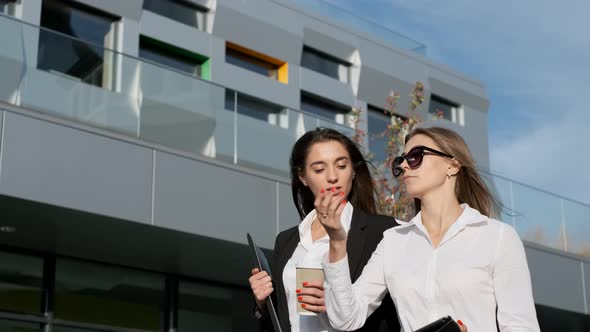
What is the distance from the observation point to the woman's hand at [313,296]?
10.8 ft

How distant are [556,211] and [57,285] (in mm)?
7754

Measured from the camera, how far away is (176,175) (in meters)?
9.73

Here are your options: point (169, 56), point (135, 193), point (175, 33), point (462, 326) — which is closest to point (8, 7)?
point (175, 33)

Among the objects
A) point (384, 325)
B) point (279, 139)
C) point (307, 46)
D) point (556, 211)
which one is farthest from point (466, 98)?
point (384, 325)

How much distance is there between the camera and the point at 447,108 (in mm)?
24859

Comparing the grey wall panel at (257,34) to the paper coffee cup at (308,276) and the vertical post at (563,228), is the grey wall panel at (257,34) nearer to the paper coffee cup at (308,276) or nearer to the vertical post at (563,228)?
the vertical post at (563,228)

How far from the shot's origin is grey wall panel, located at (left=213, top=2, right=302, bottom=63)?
20.1 m

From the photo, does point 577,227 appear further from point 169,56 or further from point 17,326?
point 169,56

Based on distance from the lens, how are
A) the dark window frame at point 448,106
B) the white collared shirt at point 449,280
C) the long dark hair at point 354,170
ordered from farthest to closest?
the dark window frame at point 448,106 → the long dark hair at point 354,170 → the white collared shirt at point 449,280

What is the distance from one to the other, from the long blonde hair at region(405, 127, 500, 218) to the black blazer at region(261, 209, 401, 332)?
0.39m

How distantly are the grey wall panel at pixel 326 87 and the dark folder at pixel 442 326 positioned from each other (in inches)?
741

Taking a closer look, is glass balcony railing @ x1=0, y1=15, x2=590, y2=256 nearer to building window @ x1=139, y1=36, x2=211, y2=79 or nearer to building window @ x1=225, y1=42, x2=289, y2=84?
building window @ x1=139, y1=36, x2=211, y2=79

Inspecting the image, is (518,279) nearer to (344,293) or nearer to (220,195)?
(344,293)

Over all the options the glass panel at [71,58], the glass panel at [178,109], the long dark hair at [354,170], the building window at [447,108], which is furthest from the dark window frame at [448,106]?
the long dark hair at [354,170]
